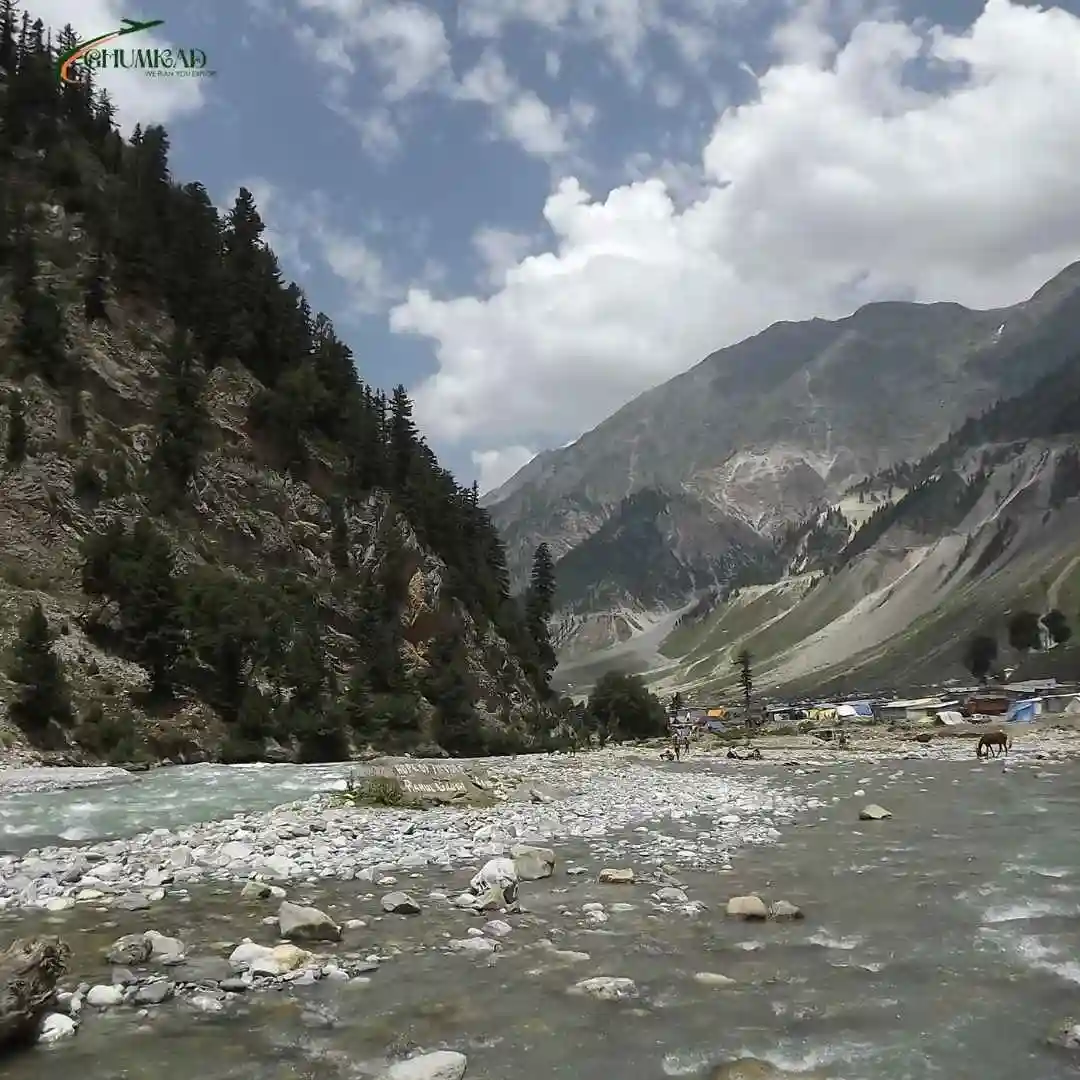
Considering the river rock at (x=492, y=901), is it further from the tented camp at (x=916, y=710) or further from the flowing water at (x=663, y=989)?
the tented camp at (x=916, y=710)

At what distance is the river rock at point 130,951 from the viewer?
31.0 ft

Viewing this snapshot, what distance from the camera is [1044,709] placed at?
117812 millimetres

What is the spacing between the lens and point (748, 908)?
12180 mm

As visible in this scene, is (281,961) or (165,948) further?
(165,948)

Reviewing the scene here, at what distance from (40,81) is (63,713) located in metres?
72.1

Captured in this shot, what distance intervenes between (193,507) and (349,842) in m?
50.8

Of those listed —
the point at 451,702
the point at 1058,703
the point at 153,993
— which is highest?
the point at 153,993

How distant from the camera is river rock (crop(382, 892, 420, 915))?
40.1 ft

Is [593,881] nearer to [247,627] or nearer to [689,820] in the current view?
[689,820]

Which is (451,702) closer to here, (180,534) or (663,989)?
(180,534)

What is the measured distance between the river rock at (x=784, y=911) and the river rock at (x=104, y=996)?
25.8ft

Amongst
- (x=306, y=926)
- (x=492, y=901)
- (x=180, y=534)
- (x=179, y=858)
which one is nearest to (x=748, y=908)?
(x=492, y=901)

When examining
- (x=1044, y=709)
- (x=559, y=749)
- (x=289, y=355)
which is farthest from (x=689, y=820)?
(x=1044, y=709)

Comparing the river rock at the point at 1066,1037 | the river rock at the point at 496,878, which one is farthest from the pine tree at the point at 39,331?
the river rock at the point at 1066,1037
